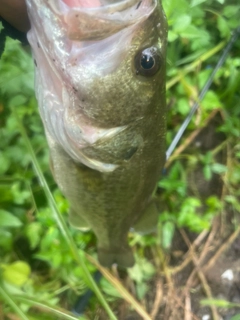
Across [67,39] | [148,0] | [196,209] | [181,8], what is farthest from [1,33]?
[196,209]

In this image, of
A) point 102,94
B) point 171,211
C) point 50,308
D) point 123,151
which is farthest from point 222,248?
point 102,94

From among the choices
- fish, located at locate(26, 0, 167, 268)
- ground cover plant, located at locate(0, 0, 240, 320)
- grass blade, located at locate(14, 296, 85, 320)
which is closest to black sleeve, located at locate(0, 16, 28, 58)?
fish, located at locate(26, 0, 167, 268)

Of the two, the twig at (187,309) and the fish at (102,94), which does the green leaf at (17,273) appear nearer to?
the fish at (102,94)

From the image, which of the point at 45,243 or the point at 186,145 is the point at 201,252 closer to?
the point at 186,145

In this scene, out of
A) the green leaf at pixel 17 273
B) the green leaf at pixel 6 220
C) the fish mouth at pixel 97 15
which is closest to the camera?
the fish mouth at pixel 97 15

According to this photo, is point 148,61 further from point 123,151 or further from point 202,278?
point 202,278

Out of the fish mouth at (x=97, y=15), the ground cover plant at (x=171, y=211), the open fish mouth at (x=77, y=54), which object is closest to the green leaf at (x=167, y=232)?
the ground cover plant at (x=171, y=211)
